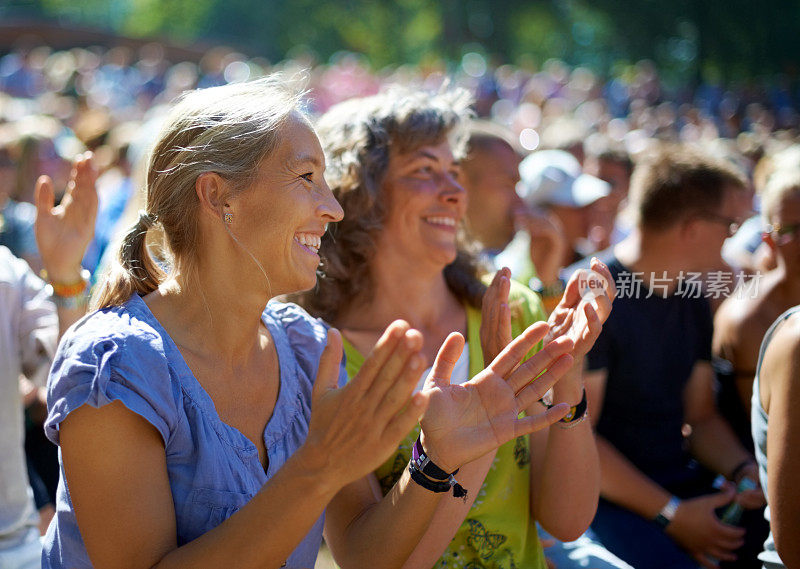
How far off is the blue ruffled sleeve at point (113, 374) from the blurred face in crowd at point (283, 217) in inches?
12.1

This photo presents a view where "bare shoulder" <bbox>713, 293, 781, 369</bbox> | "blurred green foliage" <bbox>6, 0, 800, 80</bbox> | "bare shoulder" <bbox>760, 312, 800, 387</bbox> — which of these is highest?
"bare shoulder" <bbox>760, 312, 800, 387</bbox>

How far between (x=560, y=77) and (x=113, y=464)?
16343mm

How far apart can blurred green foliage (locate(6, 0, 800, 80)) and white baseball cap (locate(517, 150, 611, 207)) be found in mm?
17264

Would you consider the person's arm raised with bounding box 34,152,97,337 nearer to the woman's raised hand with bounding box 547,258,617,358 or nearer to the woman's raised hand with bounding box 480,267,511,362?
the woman's raised hand with bounding box 480,267,511,362

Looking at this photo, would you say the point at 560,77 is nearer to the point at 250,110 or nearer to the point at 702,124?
the point at 702,124

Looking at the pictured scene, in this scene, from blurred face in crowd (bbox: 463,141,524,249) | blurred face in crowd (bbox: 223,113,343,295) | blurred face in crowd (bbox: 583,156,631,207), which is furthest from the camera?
blurred face in crowd (bbox: 583,156,631,207)

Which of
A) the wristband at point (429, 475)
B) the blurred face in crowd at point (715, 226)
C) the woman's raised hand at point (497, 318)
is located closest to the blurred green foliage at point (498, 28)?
the blurred face in crowd at point (715, 226)

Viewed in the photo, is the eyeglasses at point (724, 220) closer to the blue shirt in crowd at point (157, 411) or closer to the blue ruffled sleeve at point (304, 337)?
the blue ruffled sleeve at point (304, 337)

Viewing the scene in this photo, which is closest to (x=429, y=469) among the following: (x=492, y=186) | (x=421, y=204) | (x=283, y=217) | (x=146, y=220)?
(x=283, y=217)

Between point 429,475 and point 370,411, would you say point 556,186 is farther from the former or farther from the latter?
point 370,411

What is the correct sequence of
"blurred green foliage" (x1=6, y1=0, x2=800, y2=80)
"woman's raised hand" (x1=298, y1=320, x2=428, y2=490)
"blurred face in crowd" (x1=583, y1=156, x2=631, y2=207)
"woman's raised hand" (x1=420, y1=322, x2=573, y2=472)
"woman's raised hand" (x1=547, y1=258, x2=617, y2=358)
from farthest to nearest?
"blurred green foliage" (x1=6, y1=0, x2=800, y2=80)
"blurred face in crowd" (x1=583, y1=156, x2=631, y2=207)
"woman's raised hand" (x1=547, y1=258, x2=617, y2=358)
"woman's raised hand" (x1=420, y1=322, x2=573, y2=472)
"woman's raised hand" (x1=298, y1=320, x2=428, y2=490)

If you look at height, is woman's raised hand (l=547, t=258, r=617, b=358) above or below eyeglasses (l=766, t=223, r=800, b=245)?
above

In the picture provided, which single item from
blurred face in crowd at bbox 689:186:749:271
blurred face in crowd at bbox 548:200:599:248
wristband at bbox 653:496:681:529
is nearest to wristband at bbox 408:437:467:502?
wristband at bbox 653:496:681:529

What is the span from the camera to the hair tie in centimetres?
189
